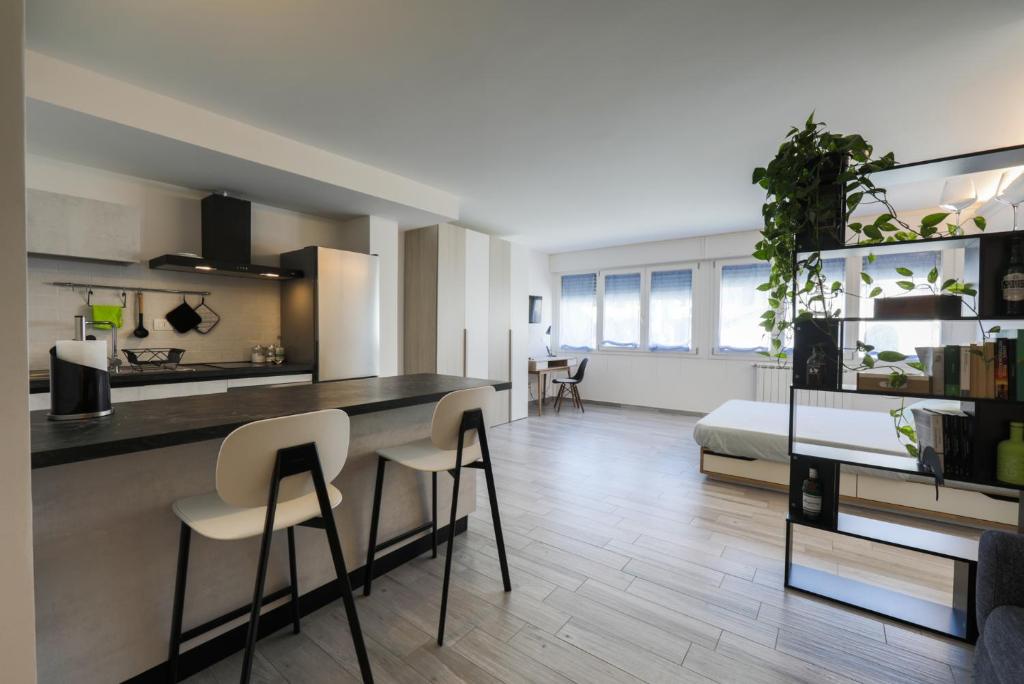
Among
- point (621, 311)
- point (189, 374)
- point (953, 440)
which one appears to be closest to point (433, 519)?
point (189, 374)

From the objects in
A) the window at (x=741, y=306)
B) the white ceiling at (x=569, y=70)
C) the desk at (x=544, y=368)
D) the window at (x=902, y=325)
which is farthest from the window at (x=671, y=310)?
the white ceiling at (x=569, y=70)

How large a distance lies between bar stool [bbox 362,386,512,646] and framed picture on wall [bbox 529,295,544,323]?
5.32 meters

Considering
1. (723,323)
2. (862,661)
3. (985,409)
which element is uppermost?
(723,323)

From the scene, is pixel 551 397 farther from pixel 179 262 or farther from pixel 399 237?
pixel 179 262

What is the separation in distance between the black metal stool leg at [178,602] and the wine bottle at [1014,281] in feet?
10.3

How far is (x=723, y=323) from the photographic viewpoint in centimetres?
636

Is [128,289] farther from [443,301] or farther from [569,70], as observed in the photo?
[569,70]

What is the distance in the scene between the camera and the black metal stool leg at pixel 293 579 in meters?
1.71

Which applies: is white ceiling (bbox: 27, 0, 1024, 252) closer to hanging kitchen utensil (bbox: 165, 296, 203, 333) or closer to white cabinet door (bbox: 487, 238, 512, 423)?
hanging kitchen utensil (bbox: 165, 296, 203, 333)

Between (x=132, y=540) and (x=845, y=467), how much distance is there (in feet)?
13.7

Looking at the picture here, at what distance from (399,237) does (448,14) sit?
138 inches

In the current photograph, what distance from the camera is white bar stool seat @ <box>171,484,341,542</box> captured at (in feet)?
4.22

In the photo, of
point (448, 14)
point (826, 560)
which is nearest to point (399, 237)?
point (448, 14)

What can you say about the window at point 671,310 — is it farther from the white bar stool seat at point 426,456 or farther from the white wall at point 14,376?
the white wall at point 14,376
